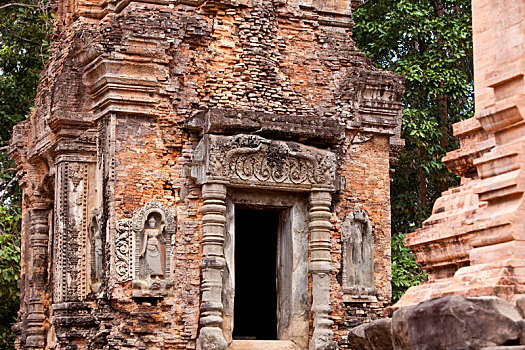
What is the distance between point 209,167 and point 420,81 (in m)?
6.68

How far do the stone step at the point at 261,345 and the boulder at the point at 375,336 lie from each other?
476 centimetres

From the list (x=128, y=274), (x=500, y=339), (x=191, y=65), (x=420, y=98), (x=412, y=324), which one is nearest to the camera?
(x=500, y=339)

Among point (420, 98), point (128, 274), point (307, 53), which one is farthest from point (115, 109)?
point (420, 98)

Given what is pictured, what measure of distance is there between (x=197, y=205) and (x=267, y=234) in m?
2.91

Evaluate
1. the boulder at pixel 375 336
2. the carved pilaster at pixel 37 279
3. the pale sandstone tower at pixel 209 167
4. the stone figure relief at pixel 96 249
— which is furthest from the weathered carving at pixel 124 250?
the boulder at pixel 375 336

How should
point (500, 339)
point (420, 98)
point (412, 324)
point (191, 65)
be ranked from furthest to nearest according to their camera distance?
point (420, 98), point (191, 65), point (412, 324), point (500, 339)

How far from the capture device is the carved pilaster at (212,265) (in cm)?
1187

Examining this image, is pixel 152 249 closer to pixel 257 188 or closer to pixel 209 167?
pixel 209 167

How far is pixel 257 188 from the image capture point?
491 inches

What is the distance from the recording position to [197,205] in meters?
12.4

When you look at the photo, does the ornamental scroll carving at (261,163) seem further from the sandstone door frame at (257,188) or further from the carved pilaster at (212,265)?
the carved pilaster at (212,265)

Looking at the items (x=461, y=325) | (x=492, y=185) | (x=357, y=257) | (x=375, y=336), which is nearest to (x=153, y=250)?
(x=357, y=257)

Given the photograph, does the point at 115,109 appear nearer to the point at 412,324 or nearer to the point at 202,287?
the point at 202,287

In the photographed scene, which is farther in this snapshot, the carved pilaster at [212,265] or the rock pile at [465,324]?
the carved pilaster at [212,265]
